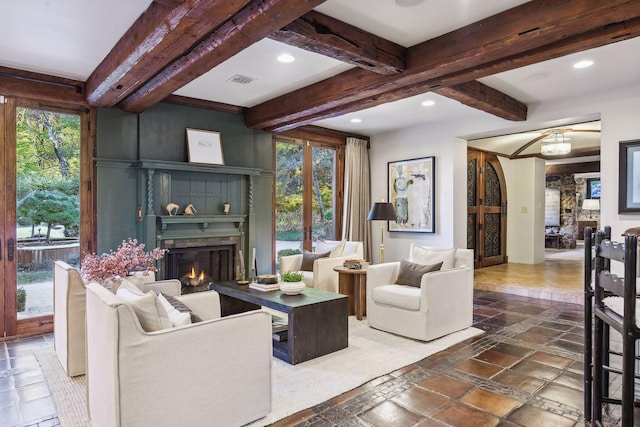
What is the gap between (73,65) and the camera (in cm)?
391

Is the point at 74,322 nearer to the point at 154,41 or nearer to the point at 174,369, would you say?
the point at 174,369

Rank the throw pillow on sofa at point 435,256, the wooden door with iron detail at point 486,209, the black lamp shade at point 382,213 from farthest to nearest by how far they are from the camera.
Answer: the wooden door with iron detail at point 486,209, the black lamp shade at point 382,213, the throw pillow on sofa at point 435,256

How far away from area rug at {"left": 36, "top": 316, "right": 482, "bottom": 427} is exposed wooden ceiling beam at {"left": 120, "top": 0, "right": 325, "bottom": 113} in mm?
2464

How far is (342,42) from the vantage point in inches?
116

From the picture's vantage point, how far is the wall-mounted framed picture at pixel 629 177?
4.39 m

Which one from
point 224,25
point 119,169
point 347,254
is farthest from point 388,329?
point 119,169

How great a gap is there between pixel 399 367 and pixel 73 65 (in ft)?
13.8

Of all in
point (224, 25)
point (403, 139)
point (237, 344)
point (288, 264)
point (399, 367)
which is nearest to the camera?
point (237, 344)

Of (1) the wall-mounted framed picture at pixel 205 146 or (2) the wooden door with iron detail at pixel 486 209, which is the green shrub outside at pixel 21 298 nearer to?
(1) the wall-mounted framed picture at pixel 205 146

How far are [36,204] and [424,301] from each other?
167 inches

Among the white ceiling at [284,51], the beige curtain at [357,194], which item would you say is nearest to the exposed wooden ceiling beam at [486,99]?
the white ceiling at [284,51]

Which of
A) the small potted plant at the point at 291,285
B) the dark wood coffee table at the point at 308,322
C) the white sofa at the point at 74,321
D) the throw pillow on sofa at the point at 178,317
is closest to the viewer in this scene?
the throw pillow on sofa at the point at 178,317

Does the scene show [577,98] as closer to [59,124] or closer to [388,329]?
[388,329]

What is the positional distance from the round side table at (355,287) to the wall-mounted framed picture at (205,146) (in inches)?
87.2
